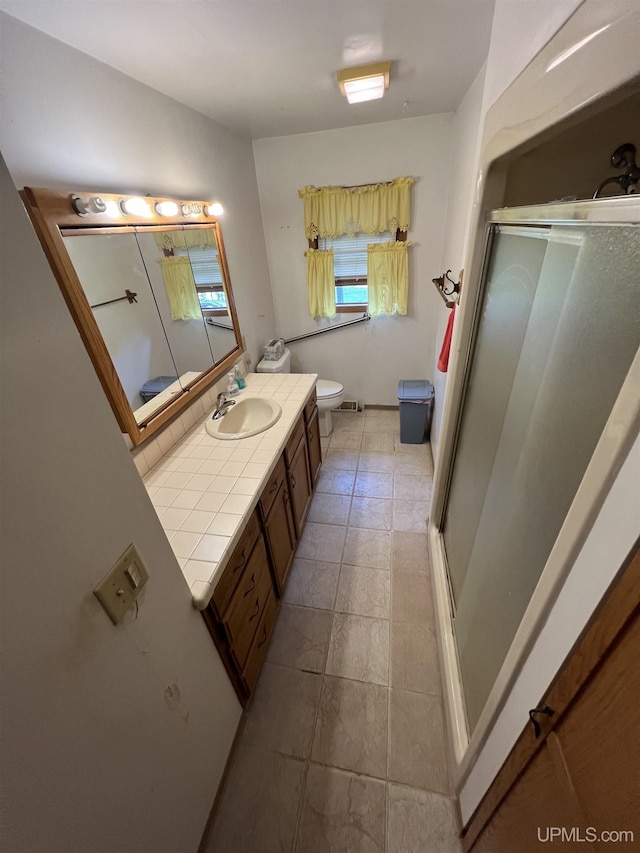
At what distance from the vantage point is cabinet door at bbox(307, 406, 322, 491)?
2.27 m

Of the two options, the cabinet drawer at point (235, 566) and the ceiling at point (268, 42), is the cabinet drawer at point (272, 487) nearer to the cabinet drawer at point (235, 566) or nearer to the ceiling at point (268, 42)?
the cabinet drawer at point (235, 566)

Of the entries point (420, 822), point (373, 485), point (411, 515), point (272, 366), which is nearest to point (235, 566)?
point (420, 822)

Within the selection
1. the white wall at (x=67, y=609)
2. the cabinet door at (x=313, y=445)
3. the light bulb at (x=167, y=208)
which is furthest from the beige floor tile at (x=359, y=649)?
the light bulb at (x=167, y=208)

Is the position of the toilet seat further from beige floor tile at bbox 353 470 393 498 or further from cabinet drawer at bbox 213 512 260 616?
Result: cabinet drawer at bbox 213 512 260 616

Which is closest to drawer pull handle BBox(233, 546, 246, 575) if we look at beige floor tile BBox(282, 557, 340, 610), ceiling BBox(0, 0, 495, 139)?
beige floor tile BBox(282, 557, 340, 610)

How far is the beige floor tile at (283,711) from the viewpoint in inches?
51.8

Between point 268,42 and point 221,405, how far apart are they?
1.55 m

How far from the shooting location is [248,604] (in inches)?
52.8

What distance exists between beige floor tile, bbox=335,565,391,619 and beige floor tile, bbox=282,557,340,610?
0.05m

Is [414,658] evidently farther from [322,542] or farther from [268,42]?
[268,42]

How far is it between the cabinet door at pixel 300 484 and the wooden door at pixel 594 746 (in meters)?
1.39

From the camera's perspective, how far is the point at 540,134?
2.33ft

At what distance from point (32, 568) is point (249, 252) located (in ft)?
8.58

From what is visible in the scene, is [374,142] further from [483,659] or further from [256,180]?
[483,659]
